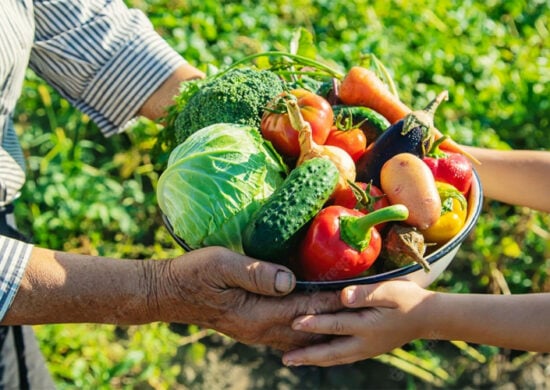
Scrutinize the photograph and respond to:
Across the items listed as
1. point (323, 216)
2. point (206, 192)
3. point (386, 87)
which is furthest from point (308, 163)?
point (386, 87)

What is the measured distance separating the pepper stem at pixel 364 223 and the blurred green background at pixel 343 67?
0.81m

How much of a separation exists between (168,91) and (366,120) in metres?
0.85

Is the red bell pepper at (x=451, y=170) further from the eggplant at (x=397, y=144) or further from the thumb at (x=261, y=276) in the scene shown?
the thumb at (x=261, y=276)

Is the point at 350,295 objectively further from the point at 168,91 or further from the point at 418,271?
the point at 168,91

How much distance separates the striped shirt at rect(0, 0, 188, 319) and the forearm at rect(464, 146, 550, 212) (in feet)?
3.83

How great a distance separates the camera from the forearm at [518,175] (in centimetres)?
226

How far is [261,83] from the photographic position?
1921 mm

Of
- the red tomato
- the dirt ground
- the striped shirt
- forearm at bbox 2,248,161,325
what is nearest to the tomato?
the red tomato

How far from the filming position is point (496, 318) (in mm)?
1877

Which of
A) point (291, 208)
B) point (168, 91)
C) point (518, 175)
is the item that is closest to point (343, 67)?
point (168, 91)

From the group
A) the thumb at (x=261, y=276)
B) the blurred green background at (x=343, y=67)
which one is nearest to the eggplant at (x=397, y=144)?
the thumb at (x=261, y=276)

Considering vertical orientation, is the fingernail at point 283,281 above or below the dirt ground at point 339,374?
above

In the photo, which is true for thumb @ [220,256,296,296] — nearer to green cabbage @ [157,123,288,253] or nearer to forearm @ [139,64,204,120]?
green cabbage @ [157,123,288,253]

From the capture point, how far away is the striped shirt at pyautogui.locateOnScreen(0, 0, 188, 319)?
2.30 metres
